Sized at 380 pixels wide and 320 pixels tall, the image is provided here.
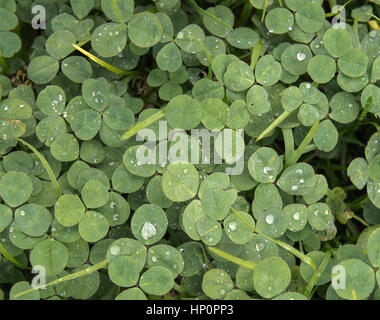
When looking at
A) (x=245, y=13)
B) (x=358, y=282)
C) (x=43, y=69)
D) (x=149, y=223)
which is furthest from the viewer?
(x=245, y=13)

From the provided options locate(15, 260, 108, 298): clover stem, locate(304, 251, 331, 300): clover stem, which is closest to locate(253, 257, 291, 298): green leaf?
locate(304, 251, 331, 300): clover stem

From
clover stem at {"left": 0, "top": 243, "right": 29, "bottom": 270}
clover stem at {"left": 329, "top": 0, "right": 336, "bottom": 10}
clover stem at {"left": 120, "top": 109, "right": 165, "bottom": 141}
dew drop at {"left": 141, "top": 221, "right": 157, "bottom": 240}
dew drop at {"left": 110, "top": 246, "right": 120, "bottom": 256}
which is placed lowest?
clover stem at {"left": 0, "top": 243, "right": 29, "bottom": 270}

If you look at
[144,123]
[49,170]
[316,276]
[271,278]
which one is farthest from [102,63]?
[316,276]

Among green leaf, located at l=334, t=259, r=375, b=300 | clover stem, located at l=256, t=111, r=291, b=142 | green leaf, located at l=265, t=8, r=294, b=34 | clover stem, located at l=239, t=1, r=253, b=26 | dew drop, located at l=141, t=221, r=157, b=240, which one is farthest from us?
clover stem, located at l=239, t=1, r=253, b=26

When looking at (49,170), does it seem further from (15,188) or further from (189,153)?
(189,153)

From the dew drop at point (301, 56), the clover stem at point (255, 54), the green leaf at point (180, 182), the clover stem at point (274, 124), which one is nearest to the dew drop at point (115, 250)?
the green leaf at point (180, 182)

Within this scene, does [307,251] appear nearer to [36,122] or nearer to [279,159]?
[279,159]

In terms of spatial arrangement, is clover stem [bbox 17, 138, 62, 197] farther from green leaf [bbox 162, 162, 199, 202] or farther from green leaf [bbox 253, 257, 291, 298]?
green leaf [bbox 253, 257, 291, 298]

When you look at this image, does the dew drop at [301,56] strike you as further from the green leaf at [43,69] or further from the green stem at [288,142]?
the green leaf at [43,69]
